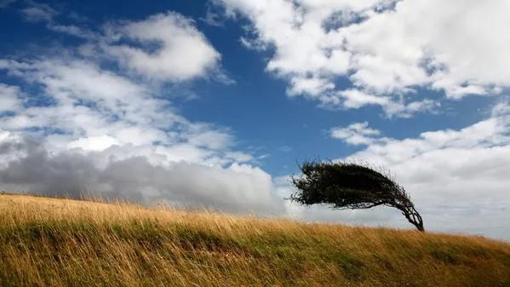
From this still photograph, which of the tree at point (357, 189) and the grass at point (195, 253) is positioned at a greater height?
the tree at point (357, 189)

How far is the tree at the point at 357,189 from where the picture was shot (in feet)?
96.3

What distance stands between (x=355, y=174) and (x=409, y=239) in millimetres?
10199

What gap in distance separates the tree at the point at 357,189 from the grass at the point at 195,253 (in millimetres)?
10522

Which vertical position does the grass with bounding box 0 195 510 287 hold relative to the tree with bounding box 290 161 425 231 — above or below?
below

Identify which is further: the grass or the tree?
the tree

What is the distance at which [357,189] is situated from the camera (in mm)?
29781

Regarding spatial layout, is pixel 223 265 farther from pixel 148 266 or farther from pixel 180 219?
pixel 180 219

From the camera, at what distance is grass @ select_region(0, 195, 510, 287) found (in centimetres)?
1020

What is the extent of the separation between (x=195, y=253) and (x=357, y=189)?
19.2 meters

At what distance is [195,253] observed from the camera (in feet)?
41.8

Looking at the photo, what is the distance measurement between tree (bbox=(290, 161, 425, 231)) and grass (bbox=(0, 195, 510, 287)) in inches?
414

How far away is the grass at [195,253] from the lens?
10203 millimetres

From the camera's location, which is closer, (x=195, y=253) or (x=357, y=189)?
(x=195, y=253)

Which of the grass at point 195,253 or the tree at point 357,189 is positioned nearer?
the grass at point 195,253
